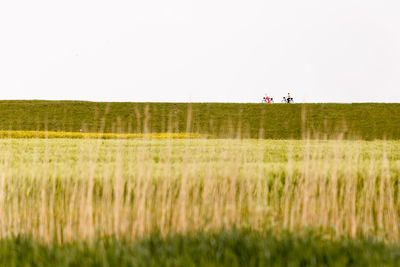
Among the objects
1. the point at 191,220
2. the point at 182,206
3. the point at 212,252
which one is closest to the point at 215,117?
the point at 191,220

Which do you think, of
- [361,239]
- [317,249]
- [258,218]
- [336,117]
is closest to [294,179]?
[258,218]

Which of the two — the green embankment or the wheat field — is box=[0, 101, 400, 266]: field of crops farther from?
the green embankment

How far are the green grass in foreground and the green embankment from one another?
20.8 m

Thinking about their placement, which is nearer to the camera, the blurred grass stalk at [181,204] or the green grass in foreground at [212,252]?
the green grass in foreground at [212,252]

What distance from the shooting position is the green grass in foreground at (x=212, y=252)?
4219mm

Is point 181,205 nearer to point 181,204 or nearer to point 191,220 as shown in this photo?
point 181,204

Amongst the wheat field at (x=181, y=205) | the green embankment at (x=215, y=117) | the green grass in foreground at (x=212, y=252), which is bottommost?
the green grass in foreground at (x=212, y=252)

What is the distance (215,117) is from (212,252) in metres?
26.0

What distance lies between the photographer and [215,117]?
99.5 ft

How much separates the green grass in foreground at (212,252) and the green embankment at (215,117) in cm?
2076

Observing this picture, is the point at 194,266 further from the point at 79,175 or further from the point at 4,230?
the point at 79,175

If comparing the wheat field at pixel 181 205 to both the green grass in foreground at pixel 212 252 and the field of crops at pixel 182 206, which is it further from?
the green grass in foreground at pixel 212 252

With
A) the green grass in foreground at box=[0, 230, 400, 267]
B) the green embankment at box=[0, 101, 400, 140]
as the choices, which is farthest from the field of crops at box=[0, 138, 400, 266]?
the green embankment at box=[0, 101, 400, 140]

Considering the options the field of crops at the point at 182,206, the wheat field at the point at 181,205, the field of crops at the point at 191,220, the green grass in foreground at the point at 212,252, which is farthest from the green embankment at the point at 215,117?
the green grass in foreground at the point at 212,252
